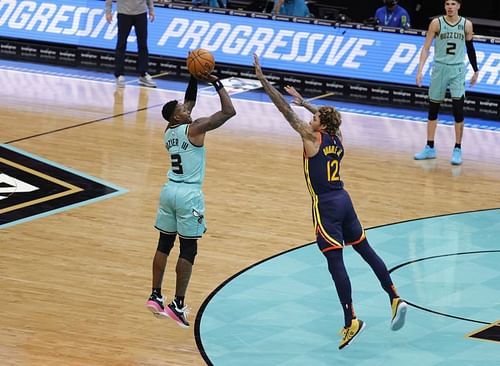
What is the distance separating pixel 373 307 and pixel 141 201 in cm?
366

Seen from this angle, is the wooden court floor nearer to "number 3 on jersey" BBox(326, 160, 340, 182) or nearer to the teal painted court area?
the teal painted court area

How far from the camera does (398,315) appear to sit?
8.45 meters

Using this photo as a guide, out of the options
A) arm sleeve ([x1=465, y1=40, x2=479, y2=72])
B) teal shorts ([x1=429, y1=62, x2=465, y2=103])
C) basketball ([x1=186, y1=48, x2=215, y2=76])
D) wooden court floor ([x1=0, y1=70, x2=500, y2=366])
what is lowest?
wooden court floor ([x1=0, y1=70, x2=500, y2=366])

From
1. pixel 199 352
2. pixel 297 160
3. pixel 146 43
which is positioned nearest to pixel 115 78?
pixel 146 43

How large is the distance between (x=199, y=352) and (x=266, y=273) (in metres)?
1.94

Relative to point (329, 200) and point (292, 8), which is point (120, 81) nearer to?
point (292, 8)

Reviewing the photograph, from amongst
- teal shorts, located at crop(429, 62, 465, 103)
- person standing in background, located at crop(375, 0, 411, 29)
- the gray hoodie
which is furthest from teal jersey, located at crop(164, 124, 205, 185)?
person standing in background, located at crop(375, 0, 411, 29)

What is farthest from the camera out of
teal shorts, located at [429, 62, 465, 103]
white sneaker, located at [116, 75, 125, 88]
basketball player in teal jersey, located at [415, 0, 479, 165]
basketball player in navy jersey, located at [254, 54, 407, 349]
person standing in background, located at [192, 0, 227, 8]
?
person standing in background, located at [192, 0, 227, 8]

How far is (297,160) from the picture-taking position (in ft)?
46.6

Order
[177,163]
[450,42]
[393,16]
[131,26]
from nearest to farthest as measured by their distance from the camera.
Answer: [177,163] < [450,42] < [131,26] < [393,16]

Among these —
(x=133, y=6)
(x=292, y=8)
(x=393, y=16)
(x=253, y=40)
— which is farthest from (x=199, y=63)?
(x=292, y=8)

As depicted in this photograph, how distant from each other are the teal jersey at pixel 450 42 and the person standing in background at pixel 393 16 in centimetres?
483

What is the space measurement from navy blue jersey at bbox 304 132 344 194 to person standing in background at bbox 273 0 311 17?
36.8 ft

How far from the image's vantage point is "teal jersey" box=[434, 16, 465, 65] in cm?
1390
